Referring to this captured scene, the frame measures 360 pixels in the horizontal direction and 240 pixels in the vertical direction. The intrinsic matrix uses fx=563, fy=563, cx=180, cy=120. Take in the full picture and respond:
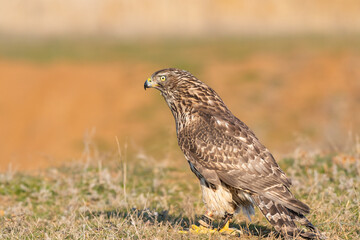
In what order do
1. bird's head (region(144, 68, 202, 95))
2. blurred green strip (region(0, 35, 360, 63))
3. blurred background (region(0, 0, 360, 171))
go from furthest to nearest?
blurred green strip (region(0, 35, 360, 63))
blurred background (region(0, 0, 360, 171))
bird's head (region(144, 68, 202, 95))

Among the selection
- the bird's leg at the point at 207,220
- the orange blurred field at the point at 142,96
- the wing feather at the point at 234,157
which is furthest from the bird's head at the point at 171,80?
the orange blurred field at the point at 142,96

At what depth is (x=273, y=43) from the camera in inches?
1811

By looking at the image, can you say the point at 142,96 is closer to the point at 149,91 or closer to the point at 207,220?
the point at 149,91

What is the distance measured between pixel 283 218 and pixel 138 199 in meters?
2.86

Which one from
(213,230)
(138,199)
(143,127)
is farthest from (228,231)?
(143,127)

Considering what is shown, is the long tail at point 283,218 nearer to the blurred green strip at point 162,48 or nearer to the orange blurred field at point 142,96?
the orange blurred field at point 142,96

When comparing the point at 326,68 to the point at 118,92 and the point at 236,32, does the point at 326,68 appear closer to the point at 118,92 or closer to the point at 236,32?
the point at 118,92

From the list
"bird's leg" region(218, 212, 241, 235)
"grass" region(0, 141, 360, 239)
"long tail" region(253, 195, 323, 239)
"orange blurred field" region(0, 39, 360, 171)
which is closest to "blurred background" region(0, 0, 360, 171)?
"orange blurred field" region(0, 39, 360, 171)

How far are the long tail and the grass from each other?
34 cm

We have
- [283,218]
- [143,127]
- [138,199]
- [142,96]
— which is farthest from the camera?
[142,96]

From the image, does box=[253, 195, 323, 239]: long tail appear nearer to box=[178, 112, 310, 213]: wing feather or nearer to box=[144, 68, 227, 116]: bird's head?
box=[178, 112, 310, 213]: wing feather

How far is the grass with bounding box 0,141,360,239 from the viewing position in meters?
5.75

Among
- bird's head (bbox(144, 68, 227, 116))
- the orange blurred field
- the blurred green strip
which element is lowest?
the orange blurred field

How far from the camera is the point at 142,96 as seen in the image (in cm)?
3189
